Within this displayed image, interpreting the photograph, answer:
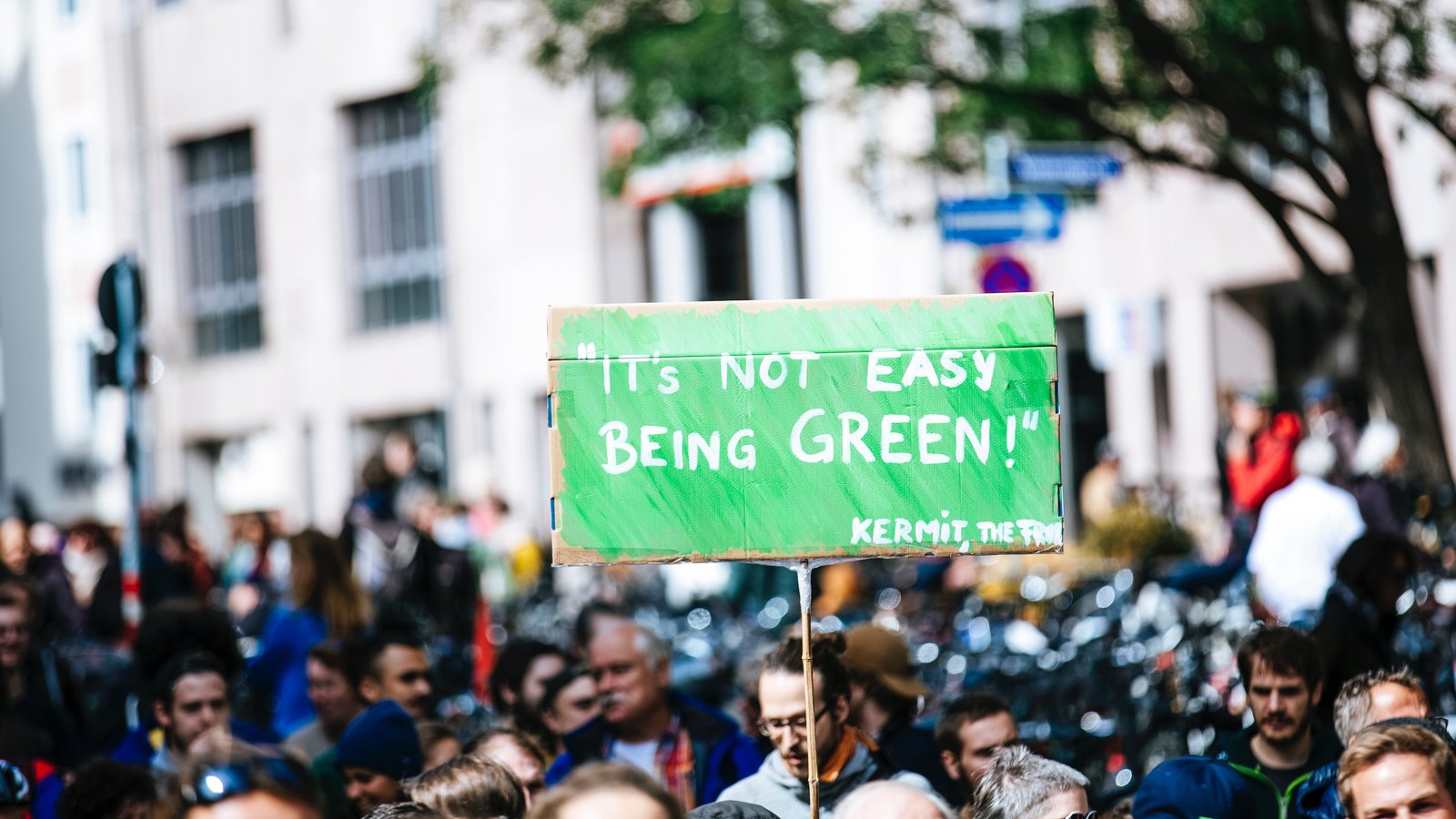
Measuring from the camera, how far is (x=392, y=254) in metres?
37.9

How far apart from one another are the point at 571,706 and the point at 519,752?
1.15m

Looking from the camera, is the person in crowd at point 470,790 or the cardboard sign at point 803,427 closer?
the person in crowd at point 470,790

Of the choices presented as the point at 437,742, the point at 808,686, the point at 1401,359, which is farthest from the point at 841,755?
the point at 1401,359

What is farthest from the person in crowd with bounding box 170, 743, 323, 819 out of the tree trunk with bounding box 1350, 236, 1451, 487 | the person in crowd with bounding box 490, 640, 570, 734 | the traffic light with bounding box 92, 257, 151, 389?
the tree trunk with bounding box 1350, 236, 1451, 487

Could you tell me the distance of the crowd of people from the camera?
523 centimetres

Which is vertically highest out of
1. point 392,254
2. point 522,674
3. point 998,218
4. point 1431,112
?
point 392,254

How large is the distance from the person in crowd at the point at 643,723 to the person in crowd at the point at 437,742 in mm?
314

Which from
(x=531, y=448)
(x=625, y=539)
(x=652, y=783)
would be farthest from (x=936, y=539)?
(x=531, y=448)

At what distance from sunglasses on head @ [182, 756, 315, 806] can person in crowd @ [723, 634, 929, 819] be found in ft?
8.79

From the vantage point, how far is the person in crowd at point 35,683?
913 centimetres

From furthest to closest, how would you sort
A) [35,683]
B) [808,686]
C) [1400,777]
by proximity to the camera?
[35,683] → [808,686] → [1400,777]

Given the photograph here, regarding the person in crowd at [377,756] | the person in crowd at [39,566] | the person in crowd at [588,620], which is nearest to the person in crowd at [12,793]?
the person in crowd at [377,756]

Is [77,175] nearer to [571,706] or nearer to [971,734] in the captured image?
[571,706]

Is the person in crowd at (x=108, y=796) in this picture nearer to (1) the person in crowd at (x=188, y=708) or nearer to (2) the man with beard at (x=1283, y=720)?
(1) the person in crowd at (x=188, y=708)
